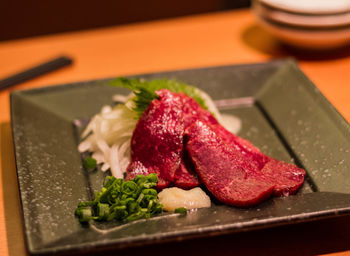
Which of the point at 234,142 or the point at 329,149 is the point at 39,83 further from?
the point at 329,149

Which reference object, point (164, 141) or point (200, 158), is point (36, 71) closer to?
point (164, 141)

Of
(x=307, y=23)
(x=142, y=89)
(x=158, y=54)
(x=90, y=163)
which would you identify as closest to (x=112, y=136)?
(x=90, y=163)

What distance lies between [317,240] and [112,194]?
36.6 inches

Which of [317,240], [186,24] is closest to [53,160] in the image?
[317,240]

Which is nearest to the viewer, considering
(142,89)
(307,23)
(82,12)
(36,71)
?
(142,89)

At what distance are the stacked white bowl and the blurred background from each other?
6.75ft

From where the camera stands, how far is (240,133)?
2.62 meters

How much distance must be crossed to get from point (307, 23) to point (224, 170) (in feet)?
5.73

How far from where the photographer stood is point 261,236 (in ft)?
6.24

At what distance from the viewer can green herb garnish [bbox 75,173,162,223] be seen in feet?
6.07

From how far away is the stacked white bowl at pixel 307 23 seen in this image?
3.20 metres

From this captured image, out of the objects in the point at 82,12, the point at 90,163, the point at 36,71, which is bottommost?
the point at 90,163

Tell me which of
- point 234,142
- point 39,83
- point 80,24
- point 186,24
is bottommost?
point 234,142

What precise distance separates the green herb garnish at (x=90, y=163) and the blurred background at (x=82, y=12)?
136 inches
